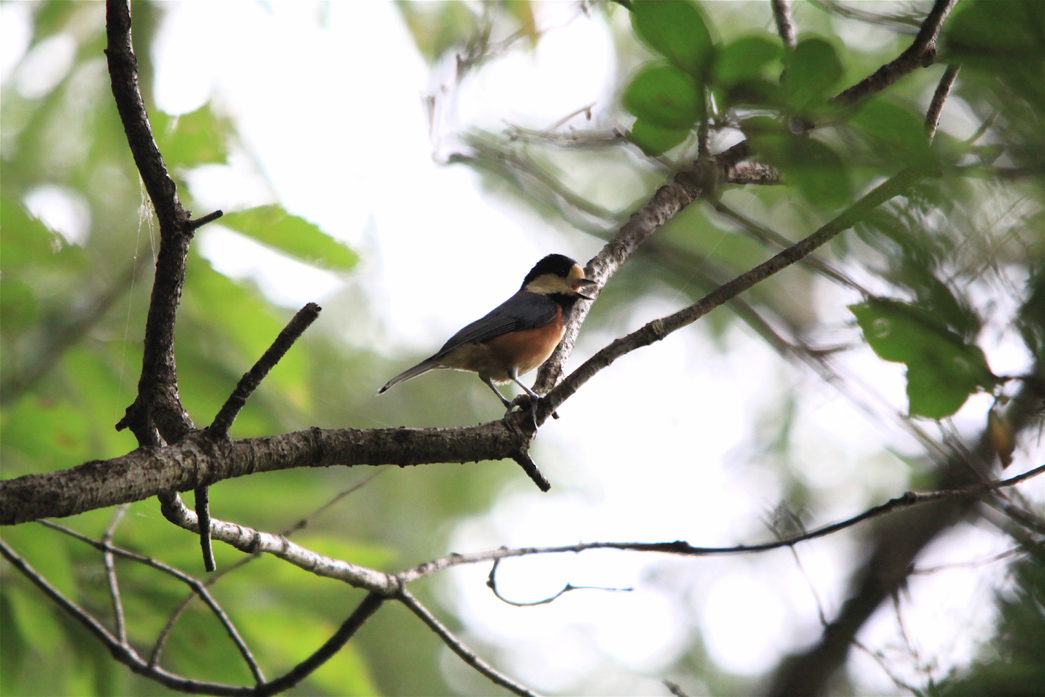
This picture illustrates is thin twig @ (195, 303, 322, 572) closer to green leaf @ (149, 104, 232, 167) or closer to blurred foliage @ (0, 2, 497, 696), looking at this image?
blurred foliage @ (0, 2, 497, 696)

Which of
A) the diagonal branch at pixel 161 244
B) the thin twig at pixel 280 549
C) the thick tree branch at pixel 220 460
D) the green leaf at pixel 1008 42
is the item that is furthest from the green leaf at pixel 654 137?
the thin twig at pixel 280 549

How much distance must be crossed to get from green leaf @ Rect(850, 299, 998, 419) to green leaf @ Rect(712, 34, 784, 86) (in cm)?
44

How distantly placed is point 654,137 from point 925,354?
0.60 metres

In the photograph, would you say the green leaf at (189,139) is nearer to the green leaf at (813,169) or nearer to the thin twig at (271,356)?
the thin twig at (271,356)

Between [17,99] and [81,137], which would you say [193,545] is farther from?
[17,99]

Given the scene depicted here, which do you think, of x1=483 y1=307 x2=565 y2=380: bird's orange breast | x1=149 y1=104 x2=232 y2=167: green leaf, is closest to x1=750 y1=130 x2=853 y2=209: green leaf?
x1=149 y1=104 x2=232 y2=167: green leaf

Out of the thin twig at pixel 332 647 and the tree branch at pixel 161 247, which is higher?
the tree branch at pixel 161 247

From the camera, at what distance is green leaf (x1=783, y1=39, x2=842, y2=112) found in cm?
116

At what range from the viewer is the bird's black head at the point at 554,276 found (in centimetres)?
476

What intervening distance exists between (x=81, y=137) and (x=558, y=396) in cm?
325

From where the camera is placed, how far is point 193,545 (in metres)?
2.72

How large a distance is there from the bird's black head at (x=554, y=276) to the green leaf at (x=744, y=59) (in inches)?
126

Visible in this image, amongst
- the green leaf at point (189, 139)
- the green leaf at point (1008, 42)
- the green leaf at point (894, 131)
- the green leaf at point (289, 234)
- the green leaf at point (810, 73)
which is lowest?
the green leaf at point (894, 131)

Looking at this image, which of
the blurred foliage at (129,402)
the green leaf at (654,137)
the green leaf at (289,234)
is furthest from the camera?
the green leaf at (289,234)
